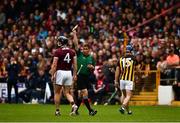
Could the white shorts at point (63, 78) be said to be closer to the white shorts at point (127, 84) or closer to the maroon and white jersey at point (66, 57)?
the maroon and white jersey at point (66, 57)

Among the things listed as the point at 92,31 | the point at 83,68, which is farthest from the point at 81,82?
the point at 92,31

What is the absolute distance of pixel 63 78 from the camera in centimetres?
2148

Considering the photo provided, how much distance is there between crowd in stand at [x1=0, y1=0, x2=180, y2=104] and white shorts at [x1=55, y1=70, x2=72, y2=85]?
8.61m

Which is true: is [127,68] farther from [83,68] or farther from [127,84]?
[83,68]

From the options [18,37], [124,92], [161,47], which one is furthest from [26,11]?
[124,92]

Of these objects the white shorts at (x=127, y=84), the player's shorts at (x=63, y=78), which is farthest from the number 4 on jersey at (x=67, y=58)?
the white shorts at (x=127, y=84)

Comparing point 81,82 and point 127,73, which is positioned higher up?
point 127,73

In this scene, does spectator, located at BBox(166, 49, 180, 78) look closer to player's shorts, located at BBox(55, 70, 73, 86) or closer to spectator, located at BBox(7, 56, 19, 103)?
spectator, located at BBox(7, 56, 19, 103)

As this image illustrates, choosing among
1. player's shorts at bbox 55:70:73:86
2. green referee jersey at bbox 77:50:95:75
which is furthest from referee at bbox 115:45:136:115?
player's shorts at bbox 55:70:73:86

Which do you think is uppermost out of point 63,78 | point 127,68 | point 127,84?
point 127,68

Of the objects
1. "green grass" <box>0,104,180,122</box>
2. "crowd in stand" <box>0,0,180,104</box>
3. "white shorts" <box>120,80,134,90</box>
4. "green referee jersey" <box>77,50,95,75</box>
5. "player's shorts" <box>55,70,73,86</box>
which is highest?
"crowd in stand" <box>0,0,180,104</box>

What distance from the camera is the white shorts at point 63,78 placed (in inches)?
845

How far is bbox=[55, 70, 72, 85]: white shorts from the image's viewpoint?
2145 cm

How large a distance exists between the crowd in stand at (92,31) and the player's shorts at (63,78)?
8613mm
